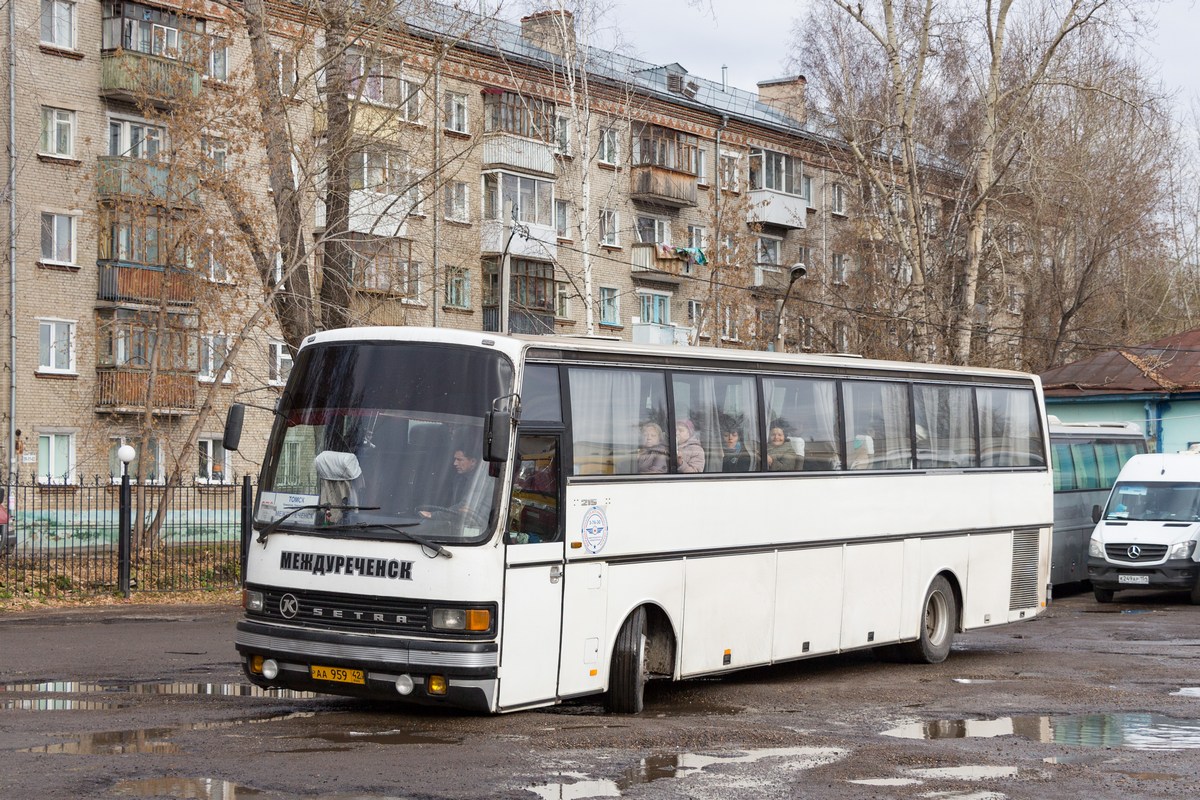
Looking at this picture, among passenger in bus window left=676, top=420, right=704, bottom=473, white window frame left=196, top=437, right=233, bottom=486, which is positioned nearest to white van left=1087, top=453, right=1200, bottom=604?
passenger in bus window left=676, top=420, right=704, bottom=473

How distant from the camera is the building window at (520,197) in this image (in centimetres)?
4819

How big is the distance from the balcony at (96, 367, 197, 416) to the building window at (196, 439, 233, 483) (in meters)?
2.47

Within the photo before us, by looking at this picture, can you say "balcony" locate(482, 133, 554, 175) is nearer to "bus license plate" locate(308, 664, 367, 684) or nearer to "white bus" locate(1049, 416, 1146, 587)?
"white bus" locate(1049, 416, 1146, 587)

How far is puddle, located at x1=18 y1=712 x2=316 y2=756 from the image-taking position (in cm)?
959

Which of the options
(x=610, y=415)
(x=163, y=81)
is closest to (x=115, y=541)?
(x=163, y=81)

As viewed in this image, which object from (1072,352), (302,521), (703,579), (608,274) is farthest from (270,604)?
(1072,352)

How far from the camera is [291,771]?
900cm

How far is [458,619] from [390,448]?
4.18ft

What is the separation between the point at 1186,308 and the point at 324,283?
45375 millimetres

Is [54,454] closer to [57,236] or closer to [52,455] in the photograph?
[52,455]

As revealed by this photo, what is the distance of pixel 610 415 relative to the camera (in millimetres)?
12086

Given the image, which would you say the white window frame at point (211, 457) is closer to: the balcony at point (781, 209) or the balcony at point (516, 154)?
the balcony at point (516, 154)

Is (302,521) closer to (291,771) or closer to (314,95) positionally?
(291,771)

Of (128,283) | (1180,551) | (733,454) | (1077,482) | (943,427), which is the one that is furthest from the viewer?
(128,283)
